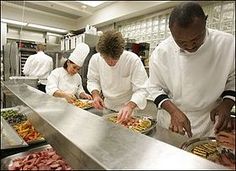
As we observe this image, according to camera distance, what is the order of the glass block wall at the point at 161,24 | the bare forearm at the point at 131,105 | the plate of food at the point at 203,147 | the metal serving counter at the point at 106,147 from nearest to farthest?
the metal serving counter at the point at 106,147 < the plate of food at the point at 203,147 < the bare forearm at the point at 131,105 < the glass block wall at the point at 161,24

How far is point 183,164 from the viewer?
495mm

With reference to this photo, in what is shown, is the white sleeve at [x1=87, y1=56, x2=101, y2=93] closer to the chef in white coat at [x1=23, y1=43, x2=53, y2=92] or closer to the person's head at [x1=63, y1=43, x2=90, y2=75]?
the person's head at [x1=63, y1=43, x2=90, y2=75]

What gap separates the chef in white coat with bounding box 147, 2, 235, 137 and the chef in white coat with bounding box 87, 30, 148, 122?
0.44m

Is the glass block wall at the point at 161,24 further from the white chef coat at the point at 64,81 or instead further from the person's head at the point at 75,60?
the white chef coat at the point at 64,81

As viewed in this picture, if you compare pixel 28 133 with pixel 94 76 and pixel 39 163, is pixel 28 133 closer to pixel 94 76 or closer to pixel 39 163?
pixel 39 163

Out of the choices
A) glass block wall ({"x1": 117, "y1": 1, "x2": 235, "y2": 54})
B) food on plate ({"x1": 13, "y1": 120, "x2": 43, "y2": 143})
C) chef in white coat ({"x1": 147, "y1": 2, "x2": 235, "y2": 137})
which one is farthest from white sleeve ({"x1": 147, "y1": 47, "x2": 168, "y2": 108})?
glass block wall ({"x1": 117, "y1": 1, "x2": 235, "y2": 54})

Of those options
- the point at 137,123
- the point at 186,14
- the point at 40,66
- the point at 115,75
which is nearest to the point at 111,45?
the point at 115,75

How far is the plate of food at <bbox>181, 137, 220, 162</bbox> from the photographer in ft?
3.12

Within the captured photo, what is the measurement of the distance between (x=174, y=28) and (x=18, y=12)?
720cm

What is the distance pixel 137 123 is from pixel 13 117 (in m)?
1.07

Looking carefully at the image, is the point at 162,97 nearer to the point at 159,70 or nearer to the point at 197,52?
the point at 159,70

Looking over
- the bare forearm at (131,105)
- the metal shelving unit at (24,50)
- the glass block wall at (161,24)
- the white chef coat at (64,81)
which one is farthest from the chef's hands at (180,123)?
the metal shelving unit at (24,50)

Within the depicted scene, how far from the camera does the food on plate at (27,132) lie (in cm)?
144

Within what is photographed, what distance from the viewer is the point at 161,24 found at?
5.36 metres
